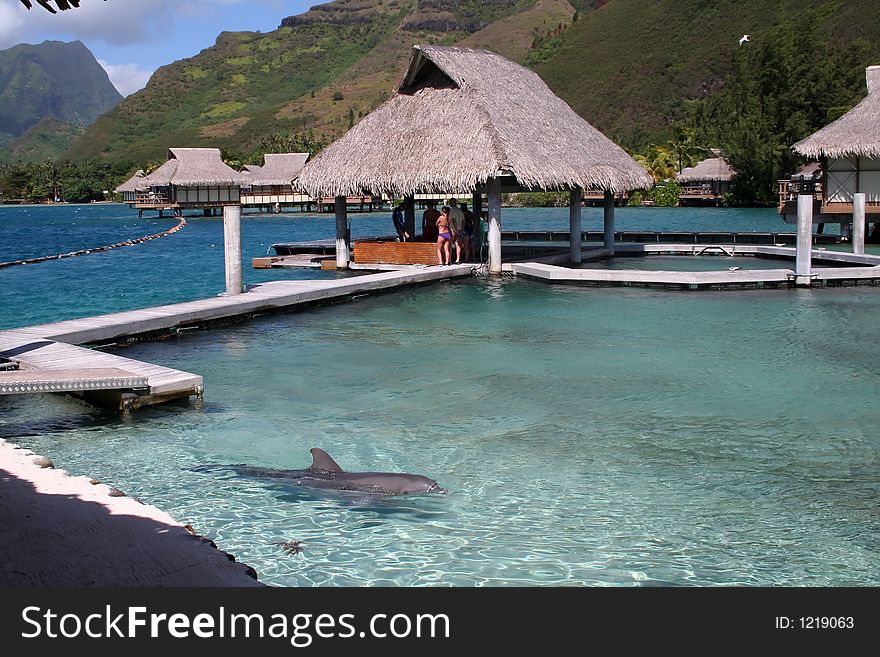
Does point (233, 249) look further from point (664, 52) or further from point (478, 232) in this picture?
point (664, 52)

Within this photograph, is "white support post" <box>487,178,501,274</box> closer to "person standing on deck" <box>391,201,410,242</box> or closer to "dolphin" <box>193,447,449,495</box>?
"person standing on deck" <box>391,201,410,242</box>

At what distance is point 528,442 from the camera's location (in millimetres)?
7953

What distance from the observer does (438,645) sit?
3580 millimetres

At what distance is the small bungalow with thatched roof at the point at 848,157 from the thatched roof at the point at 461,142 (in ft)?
21.4

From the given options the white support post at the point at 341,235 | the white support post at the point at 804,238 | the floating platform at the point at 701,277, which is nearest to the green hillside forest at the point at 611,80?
the floating platform at the point at 701,277

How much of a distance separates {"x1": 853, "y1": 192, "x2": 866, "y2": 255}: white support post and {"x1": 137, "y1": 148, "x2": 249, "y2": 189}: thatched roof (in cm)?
4816

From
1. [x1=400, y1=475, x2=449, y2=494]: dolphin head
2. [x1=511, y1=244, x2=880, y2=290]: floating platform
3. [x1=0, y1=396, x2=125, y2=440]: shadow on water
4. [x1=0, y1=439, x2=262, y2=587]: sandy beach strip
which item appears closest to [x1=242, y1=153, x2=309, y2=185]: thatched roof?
[x1=511, y1=244, x2=880, y2=290]: floating platform

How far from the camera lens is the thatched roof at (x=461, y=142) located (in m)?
18.5

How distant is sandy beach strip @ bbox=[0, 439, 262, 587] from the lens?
15.3 ft

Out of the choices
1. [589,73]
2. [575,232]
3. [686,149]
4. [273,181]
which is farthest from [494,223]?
[589,73]

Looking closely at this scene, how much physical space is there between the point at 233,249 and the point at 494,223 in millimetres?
5749

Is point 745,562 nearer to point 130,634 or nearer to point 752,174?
point 130,634

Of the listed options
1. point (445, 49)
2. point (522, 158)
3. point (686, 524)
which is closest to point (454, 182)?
point (522, 158)

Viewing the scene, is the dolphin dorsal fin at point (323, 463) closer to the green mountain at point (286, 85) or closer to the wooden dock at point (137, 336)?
the wooden dock at point (137, 336)
